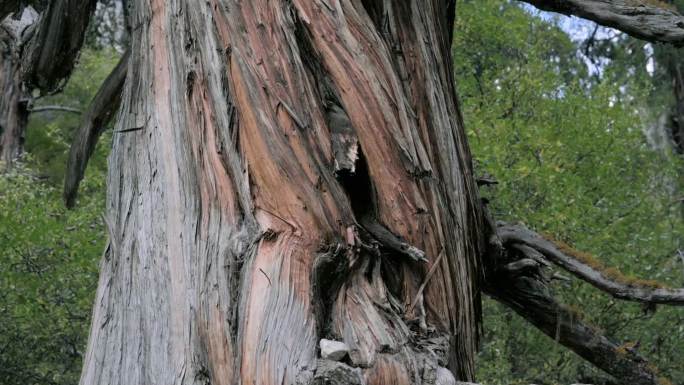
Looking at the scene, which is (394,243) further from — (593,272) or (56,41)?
(56,41)

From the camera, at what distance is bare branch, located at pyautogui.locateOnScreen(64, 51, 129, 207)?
5293mm

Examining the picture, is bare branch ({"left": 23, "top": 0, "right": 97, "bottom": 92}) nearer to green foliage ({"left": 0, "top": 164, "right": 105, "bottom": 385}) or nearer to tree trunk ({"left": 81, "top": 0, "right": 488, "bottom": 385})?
tree trunk ({"left": 81, "top": 0, "right": 488, "bottom": 385})

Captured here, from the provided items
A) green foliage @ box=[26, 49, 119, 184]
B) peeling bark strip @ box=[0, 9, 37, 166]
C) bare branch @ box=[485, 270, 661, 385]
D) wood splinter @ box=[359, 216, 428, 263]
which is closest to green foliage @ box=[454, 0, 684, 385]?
bare branch @ box=[485, 270, 661, 385]

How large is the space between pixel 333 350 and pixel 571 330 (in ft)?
7.67

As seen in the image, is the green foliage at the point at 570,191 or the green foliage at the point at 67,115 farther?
the green foliage at the point at 67,115

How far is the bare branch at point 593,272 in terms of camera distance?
4.69 meters

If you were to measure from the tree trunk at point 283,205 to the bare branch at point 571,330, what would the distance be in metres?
0.90

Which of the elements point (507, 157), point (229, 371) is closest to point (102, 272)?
point (229, 371)

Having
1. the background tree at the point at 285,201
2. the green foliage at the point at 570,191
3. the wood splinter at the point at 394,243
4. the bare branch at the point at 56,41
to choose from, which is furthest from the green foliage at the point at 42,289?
the wood splinter at the point at 394,243

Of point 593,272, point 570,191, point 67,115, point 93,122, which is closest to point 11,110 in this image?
point 67,115

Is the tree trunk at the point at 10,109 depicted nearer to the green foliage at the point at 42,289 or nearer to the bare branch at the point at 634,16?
the green foliage at the point at 42,289

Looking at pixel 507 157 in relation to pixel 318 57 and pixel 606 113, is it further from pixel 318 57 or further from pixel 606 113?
pixel 318 57

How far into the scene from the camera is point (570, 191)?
1006cm

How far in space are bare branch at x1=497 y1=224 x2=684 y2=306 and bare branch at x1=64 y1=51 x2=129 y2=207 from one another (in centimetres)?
212
